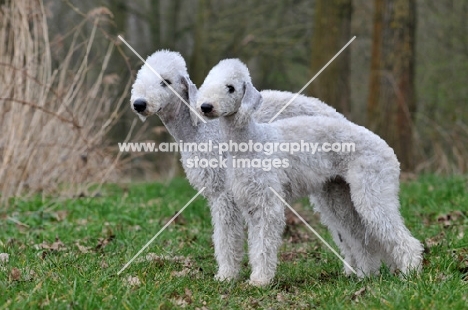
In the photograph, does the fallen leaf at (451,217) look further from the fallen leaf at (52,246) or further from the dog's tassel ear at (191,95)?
the fallen leaf at (52,246)

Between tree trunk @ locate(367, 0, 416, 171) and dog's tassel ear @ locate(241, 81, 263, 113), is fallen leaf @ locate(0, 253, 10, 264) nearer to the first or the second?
dog's tassel ear @ locate(241, 81, 263, 113)

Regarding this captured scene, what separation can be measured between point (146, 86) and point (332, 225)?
5.94ft

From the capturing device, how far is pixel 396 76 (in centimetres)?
983

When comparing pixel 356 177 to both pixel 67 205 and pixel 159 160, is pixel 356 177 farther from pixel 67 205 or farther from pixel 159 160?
pixel 159 160

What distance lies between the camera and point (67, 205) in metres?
7.36

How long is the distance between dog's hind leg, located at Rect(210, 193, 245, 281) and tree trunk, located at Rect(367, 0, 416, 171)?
577 centimetres

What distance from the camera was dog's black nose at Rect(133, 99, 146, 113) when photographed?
4094 millimetres

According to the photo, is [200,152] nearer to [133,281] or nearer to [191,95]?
[191,95]

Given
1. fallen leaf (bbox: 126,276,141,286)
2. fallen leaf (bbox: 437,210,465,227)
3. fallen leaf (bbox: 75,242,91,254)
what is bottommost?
fallen leaf (bbox: 437,210,465,227)

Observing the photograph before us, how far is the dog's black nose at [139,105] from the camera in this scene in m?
4.09

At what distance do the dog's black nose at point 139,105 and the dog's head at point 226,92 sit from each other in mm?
388

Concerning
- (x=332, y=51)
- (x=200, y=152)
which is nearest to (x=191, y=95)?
(x=200, y=152)

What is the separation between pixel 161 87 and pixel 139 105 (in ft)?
0.84

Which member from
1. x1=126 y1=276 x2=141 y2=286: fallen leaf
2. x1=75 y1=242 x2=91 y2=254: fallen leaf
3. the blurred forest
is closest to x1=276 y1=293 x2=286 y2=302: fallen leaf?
x1=126 y1=276 x2=141 y2=286: fallen leaf
